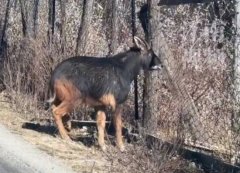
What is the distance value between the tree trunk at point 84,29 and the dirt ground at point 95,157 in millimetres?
2338

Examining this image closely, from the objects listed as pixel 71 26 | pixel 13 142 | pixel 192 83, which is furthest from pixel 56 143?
pixel 71 26

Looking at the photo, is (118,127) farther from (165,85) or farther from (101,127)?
(165,85)

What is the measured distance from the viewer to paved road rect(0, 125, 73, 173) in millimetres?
8023

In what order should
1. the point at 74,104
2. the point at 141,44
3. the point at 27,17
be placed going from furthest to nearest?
the point at 27,17
the point at 141,44
the point at 74,104

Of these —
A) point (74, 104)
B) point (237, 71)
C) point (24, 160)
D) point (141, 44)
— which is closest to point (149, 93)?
point (141, 44)

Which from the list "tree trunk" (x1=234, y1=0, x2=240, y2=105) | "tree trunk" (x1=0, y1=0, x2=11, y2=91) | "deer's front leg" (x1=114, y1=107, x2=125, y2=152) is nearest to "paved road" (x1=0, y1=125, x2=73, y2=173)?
"deer's front leg" (x1=114, y1=107, x2=125, y2=152)

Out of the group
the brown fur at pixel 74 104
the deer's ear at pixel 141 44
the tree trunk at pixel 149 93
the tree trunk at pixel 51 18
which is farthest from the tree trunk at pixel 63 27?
the deer's ear at pixel 141 44

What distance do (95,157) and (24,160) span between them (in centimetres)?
114

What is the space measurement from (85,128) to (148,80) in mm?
1547

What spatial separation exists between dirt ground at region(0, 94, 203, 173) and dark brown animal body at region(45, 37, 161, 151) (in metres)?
0.26

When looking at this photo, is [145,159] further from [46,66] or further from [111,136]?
[46,66]

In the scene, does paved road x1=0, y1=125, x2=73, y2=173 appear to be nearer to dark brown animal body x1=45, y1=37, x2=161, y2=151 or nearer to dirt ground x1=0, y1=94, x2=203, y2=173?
dirt ground x1=0, y1=94, x2=203, y2=173

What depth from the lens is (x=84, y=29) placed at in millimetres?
12641

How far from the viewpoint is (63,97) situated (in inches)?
394
